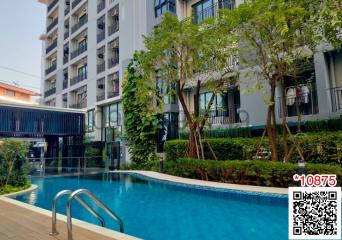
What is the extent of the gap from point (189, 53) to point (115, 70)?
12246 millimetres

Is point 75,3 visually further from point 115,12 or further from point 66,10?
point 115,12

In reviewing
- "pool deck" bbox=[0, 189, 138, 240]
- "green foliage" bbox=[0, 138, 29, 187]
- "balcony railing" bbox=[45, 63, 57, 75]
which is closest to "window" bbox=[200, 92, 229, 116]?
"green foliage" bbox=[0, 138, 29, 187]

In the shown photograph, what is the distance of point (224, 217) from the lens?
749 cm

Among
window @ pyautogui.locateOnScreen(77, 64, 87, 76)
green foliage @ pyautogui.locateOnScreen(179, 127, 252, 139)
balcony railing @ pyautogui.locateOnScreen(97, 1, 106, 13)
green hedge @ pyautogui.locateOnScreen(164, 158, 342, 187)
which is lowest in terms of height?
green hedge @ pyautogui.locateOnScreen(164, 158, 342, 187)

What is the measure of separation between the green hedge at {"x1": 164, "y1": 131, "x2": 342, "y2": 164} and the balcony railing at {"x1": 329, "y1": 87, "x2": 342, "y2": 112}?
2083mm

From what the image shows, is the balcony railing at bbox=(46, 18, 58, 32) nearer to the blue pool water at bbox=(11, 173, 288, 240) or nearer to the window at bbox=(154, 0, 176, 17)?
the window at bbox=(154, 0, 176, 17)

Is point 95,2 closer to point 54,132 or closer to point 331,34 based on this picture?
point 54,132

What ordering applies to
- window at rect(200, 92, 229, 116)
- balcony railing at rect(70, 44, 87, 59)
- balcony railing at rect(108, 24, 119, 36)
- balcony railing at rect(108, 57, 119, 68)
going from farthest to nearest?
balcony railing at rect(70, 44, 87, 59) → balcony railing at rect(108, 24, 119, 36) → balcony railing at rect(108, 57, 119, 68) → window at rect(200, 92, 229, 116)

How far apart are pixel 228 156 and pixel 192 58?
5.13m

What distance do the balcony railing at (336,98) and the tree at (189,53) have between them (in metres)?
4.48

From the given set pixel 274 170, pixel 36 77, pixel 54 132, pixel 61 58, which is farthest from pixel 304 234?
pixel 36 77

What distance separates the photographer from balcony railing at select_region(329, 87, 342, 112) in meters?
12.6

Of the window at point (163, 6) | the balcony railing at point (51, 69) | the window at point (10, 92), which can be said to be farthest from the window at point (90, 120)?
the window at point (10, 92)

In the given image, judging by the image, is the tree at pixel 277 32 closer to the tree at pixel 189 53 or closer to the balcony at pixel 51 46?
the tree at pixel 189 53
